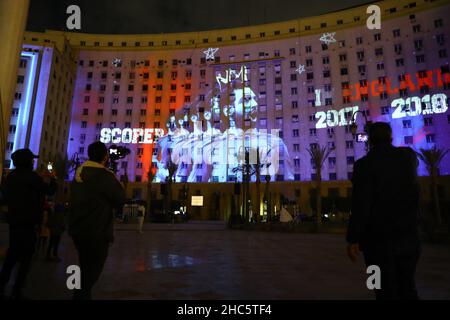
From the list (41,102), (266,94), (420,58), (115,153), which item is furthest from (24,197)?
(420,58)

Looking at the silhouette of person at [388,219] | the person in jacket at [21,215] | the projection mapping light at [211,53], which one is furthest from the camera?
the projection mapping light at [211,53]

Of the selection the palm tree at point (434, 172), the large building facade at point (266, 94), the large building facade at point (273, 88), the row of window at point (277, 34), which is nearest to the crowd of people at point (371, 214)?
the palm tree at point (434, 172)

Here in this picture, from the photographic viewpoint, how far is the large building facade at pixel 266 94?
5153 centimetres

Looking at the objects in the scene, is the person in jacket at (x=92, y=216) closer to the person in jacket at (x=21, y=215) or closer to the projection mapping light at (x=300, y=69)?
the person in jacket at (x=21, y=215)

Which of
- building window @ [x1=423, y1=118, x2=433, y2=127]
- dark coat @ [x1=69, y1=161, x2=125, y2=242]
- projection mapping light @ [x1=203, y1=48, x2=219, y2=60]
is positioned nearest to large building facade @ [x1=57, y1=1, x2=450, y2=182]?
building window @ [x1=423, y1=118, x2=433, y2=127]

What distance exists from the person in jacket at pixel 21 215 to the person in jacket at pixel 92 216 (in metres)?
1.39

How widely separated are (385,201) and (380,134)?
0.73 meters

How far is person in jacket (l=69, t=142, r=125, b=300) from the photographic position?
3.21 meters

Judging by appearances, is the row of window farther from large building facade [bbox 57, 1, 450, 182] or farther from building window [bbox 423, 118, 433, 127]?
building window [bbox 423, 118, 433, 127]

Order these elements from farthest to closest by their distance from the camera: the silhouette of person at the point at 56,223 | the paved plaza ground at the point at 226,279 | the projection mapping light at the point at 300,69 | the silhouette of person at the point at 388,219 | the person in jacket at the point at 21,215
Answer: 1. the projection mapping light at the point at 300,69
2. the silhouette of person at the point at 56,223
3. the paved plaza ground at the point at 226,279
4. the person in jacket at the point at 21,215
5. the silhouette of person at the point at 388,219

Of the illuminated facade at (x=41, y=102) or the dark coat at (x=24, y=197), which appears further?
the illuminated facade at (x=41, y=102)

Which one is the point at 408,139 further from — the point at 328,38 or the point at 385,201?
the point at 385,201

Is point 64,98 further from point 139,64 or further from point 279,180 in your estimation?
point 279,180
